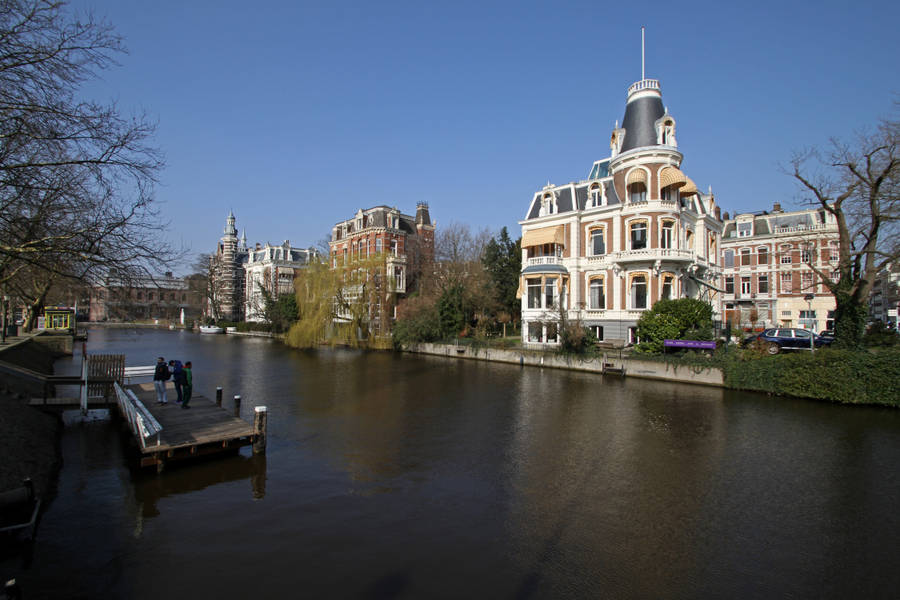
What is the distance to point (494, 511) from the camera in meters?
8.95

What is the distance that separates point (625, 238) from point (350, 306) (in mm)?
23972

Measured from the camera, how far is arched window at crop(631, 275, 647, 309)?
2986 cm

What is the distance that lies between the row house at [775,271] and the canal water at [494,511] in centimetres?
3089

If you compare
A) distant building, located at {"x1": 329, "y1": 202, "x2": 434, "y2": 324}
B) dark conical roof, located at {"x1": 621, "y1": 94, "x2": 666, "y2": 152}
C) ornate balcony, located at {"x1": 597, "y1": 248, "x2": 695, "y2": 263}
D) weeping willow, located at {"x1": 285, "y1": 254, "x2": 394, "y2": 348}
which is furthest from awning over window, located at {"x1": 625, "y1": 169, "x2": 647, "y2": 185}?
distant building, located at {"x1": 329, "y1": 202, "x2": 434, "y2": 324}

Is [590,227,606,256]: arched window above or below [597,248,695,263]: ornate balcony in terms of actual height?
above

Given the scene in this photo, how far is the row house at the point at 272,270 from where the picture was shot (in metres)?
73.9

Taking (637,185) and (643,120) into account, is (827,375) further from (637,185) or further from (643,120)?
(643,120)

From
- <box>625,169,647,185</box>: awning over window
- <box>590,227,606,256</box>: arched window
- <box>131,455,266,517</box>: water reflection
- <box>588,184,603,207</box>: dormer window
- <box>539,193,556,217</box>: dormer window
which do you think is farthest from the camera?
<box>539,193,556,217</box>: dormer window

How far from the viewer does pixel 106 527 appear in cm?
820

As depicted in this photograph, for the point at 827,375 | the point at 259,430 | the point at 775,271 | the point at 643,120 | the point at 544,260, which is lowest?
the point at 259,430

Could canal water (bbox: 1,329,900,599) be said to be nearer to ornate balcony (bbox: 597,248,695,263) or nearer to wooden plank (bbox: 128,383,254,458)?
wooden plank (bbox: 128,383,254,458)

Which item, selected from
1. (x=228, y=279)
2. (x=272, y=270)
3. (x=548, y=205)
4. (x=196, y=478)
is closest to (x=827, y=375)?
(x=548, y=205)

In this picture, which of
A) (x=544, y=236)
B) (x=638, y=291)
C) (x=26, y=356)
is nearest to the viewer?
(x=26, y=356)

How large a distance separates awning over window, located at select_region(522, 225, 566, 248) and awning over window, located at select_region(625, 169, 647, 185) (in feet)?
19.2
